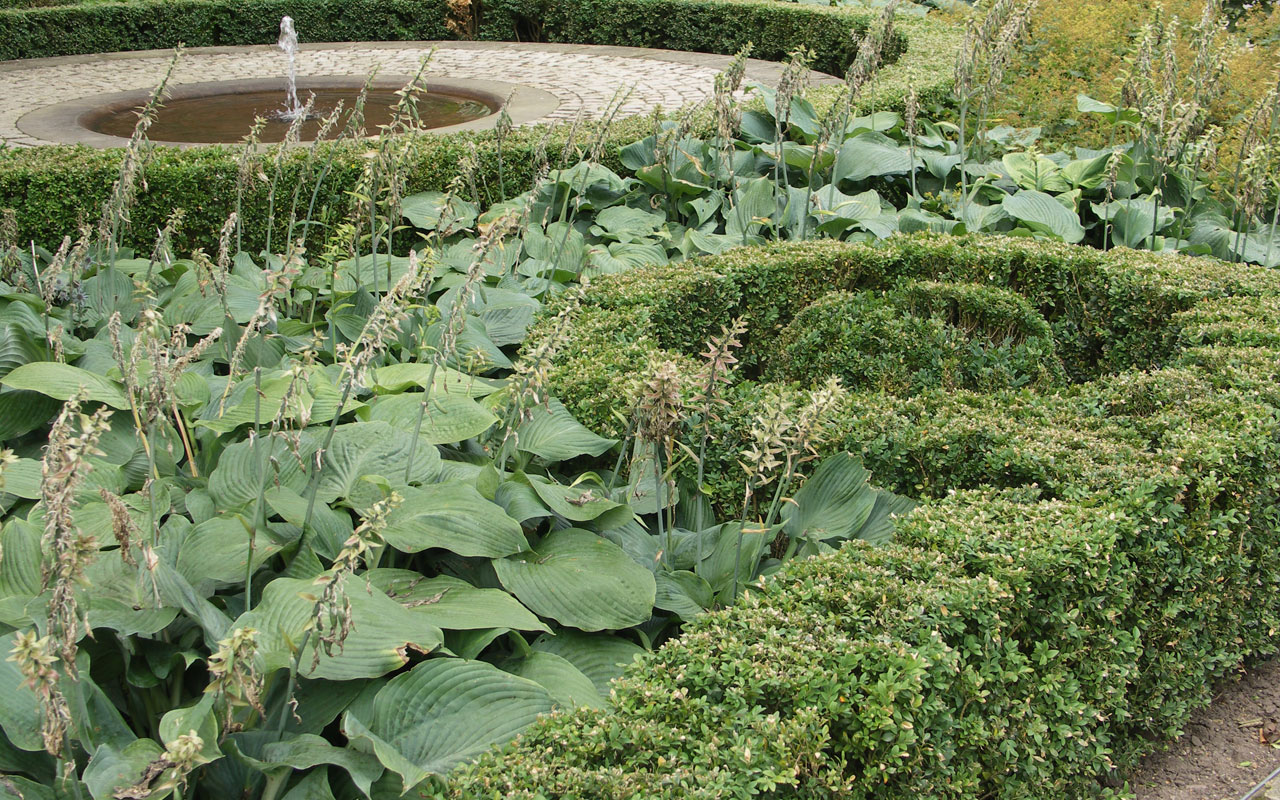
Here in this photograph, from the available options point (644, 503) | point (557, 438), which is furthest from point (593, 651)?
point (557, 438)

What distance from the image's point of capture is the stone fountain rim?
975 centimetres

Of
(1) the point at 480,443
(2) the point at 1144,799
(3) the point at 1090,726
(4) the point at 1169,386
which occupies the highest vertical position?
(4) the point at 1169,386

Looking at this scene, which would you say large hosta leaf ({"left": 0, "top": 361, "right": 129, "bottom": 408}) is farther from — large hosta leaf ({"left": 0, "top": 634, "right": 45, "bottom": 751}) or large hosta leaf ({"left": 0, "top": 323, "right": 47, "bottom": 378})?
large hosta leaf ({"left": 0, "top": 634, "right": 45, "bottom": 751})

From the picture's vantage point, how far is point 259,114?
12.2 m

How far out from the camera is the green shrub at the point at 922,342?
5.16 m

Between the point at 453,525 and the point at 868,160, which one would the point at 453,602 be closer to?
the point at 453,525

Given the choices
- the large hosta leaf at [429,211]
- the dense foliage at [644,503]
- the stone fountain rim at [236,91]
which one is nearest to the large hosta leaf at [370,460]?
the dense foliage at [644,503]

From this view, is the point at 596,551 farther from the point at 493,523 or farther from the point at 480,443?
the point at 480,443

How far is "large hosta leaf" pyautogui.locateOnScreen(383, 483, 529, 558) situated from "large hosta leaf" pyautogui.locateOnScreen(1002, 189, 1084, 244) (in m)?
4.54

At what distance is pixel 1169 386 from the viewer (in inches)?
168

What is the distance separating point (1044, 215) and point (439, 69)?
1038cm

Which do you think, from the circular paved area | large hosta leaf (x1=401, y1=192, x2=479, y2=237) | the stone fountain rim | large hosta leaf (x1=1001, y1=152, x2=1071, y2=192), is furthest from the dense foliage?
the circular paved area

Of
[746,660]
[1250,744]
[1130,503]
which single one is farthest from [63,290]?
[1250,744]

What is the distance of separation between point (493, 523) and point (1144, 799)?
2.31m
